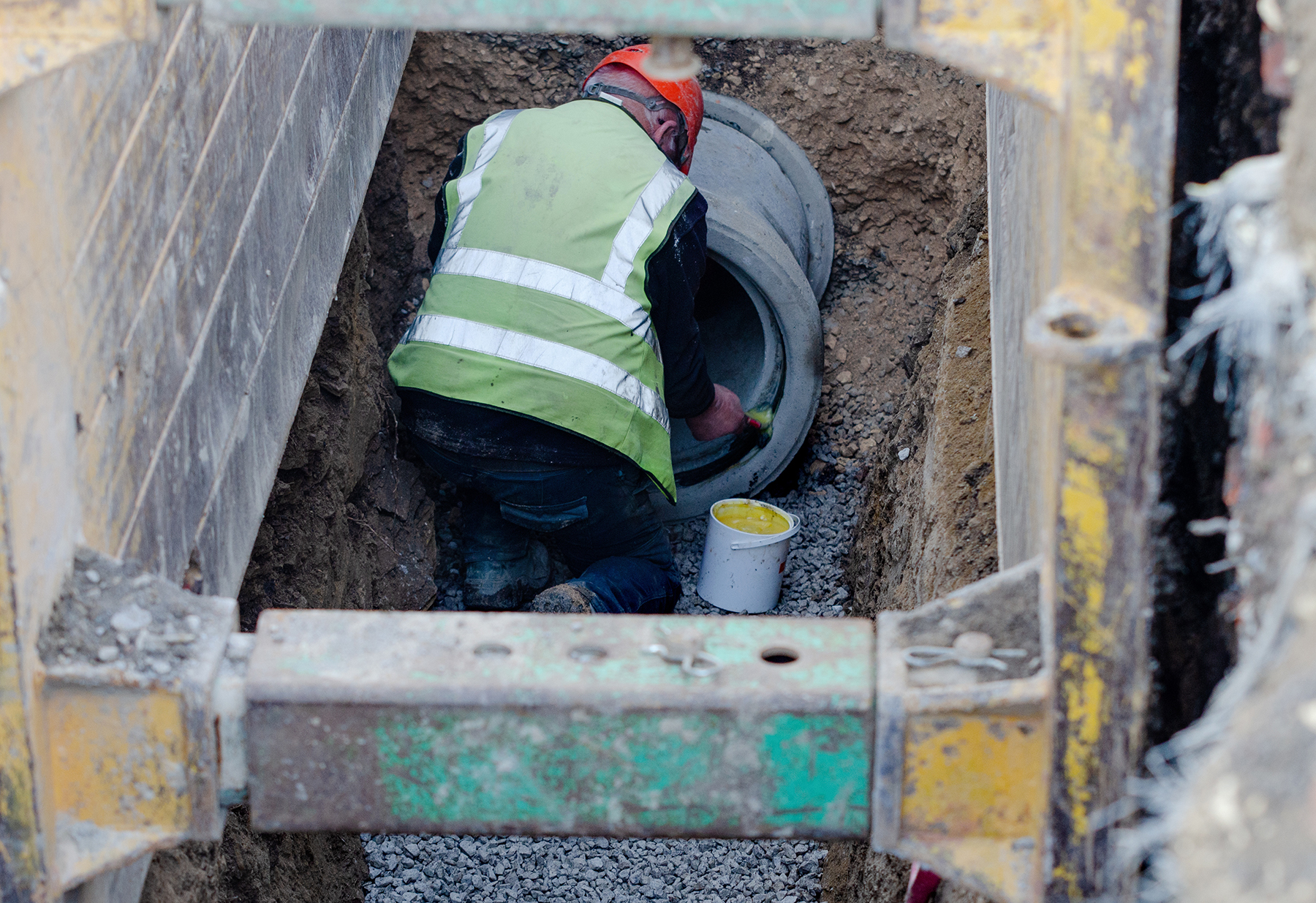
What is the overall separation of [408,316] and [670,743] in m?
3.59

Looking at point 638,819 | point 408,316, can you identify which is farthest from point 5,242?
point 408,316

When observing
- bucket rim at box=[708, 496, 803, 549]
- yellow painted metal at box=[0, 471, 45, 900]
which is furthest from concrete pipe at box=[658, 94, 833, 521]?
yellow painted metal at box=[0, 471, 45, 900]

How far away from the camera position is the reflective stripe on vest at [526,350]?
350 centimetres

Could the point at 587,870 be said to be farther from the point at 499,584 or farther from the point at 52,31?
the point at 52,31

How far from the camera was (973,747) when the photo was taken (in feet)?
4.44

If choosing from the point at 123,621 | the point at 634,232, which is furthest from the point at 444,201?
the point at 123,621

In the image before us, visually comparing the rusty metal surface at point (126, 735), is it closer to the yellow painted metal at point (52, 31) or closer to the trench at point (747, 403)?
the yellow painted metal at point (52, 31)

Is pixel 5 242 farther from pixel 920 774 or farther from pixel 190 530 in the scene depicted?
pixel 920 774

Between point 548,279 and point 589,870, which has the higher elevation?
point 548,279

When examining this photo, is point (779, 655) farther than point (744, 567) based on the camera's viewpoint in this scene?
No

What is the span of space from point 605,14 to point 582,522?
9.35 feet

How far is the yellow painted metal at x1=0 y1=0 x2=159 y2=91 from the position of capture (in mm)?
1222

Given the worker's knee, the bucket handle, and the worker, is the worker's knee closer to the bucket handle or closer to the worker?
the worker

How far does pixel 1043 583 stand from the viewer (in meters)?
1.36
